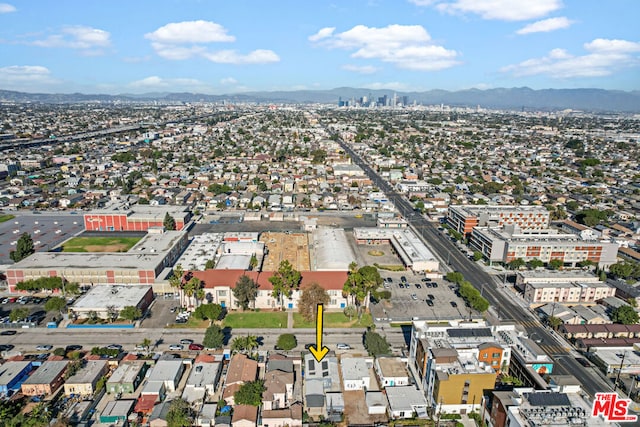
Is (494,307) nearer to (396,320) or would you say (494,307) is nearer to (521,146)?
(396,320)

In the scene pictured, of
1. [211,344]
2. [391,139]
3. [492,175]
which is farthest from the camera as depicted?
[391,139]

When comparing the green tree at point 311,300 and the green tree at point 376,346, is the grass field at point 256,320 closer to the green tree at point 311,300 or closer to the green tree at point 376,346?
the green tree at point 311,300

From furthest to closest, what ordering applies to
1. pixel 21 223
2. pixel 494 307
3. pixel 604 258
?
pixel 21 223, pixel 604 258, pixel 494 307

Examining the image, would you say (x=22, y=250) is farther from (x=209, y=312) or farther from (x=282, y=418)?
(x=282, y=418)

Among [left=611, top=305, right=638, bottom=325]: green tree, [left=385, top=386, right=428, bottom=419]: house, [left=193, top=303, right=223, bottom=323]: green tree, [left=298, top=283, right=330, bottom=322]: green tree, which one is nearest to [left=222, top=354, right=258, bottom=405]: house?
[left=193, top=303, right=223, bottom=323]: green tree

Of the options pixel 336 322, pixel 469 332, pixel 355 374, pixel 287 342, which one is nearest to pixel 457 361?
pixel 469 332

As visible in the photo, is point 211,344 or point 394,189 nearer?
point 211,344

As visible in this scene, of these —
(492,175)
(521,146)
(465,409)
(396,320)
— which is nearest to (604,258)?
(396,320)
